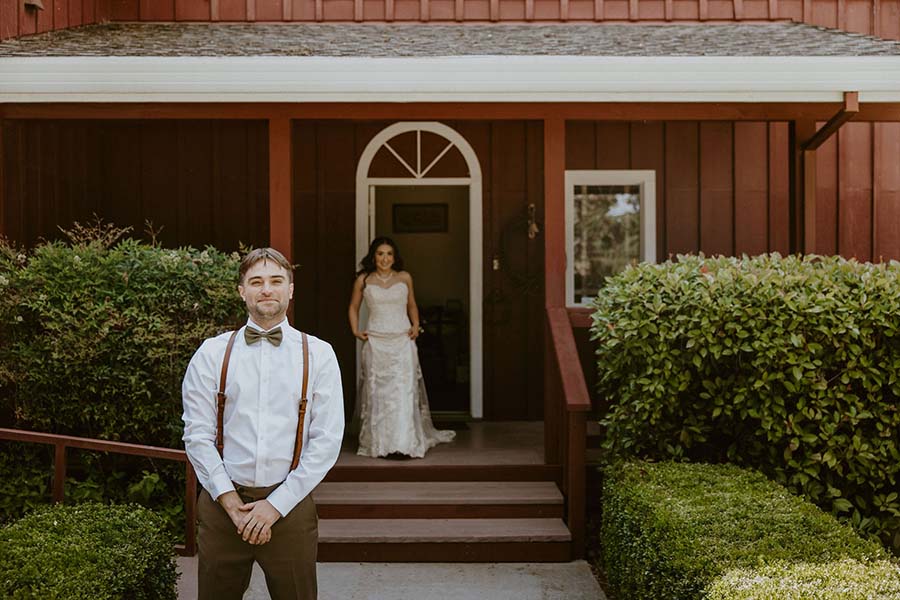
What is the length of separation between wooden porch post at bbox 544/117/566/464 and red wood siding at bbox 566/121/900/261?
201cm

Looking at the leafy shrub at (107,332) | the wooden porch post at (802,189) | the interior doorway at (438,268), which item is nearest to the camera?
the leafy shrub at (107,332)

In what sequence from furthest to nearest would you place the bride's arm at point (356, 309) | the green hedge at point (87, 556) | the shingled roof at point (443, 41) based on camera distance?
the bride's arm at point (356, 309) < the shingled roof at point (443, 41) < the green hedge at point (87, 556)

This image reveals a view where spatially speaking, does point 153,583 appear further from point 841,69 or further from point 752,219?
point 752,219

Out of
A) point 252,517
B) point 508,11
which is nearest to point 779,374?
point 252,517

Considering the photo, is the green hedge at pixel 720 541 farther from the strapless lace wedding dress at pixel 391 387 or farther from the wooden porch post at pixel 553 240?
the strapless lace wedding dress at pixel 391 387

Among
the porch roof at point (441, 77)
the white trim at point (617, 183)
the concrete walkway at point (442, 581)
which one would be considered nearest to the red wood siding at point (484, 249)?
the white trim at point (617, 183)

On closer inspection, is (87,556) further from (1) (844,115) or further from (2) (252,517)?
(1) (844,115)

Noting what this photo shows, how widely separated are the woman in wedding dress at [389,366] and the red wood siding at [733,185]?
232cm

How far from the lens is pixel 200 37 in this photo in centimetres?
735

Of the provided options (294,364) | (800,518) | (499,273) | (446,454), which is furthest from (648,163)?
(294,364)

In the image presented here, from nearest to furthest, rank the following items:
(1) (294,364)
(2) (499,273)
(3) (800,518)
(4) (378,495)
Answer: (1) (294,364), (3) (800,518), (4) (378,495), (2) (499,273)

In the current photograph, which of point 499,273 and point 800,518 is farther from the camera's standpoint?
point 499,273

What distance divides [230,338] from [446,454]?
3611 millimetres

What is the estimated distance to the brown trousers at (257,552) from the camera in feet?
10.3
